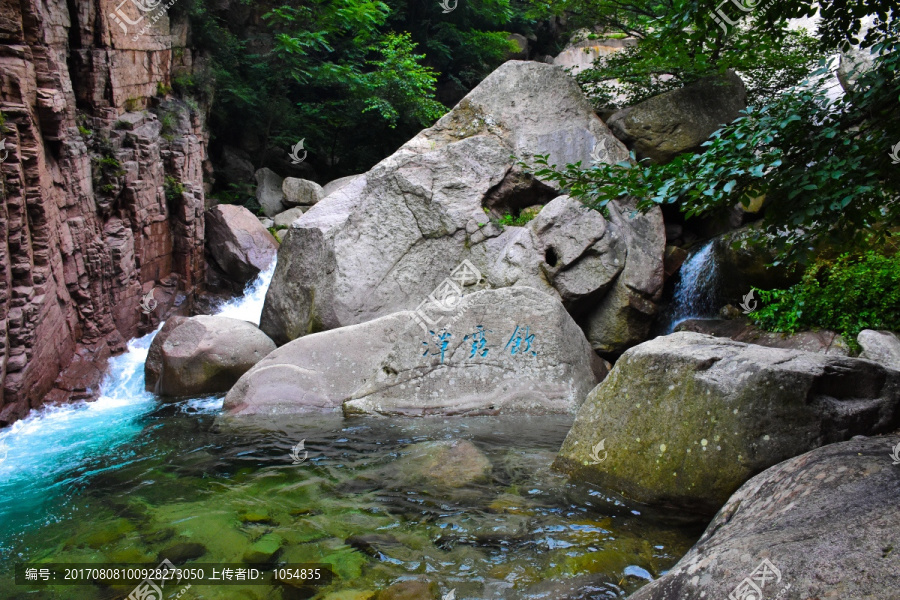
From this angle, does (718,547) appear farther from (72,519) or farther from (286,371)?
(286,371)

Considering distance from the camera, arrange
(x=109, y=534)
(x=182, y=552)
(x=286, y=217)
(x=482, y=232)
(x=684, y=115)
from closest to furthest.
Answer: (x=182, y=552), (x=109, y=534), (x=482, y=232), (x=684, y=115), (x=286, y=217)

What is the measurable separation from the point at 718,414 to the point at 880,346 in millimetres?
4310

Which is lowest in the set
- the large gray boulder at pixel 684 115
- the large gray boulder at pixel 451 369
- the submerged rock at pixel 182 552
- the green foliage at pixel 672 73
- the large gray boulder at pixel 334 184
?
the submerged rock at pixel 182 552

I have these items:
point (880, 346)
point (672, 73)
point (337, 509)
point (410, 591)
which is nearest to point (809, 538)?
point (410, 591)

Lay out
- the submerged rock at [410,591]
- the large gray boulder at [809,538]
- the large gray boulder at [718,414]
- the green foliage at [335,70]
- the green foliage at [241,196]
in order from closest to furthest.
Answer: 1. the large gray boulder at [809,538]
2. the submerged rock at [410,591]
3. the large gray boulder at [718,414]
4. the green foliage at [335,70]
5. the green foliage at [241,196]

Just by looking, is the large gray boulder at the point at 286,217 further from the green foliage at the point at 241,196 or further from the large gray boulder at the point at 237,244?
the large gray boulder at the point at 237,244

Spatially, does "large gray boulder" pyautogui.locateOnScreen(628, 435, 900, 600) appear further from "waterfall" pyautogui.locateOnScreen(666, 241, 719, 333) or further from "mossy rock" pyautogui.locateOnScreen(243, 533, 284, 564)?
"waterfall" pyautogui.locateOnScreen(666, 241, 719, 333)

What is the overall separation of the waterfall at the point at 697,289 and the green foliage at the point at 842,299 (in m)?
1.26

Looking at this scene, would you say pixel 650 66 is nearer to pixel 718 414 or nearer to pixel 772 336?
pixel 772 336

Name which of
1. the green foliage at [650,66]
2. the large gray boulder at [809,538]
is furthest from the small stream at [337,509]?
the green foliage at [650,66]

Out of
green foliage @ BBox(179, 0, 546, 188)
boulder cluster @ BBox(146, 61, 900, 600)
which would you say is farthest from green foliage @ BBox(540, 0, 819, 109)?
green foliage @ BBox(179, 0, 546, 188)

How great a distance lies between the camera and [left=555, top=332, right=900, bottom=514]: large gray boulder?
13.8 ft

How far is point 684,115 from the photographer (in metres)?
10.8

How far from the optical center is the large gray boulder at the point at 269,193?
52.6ft
